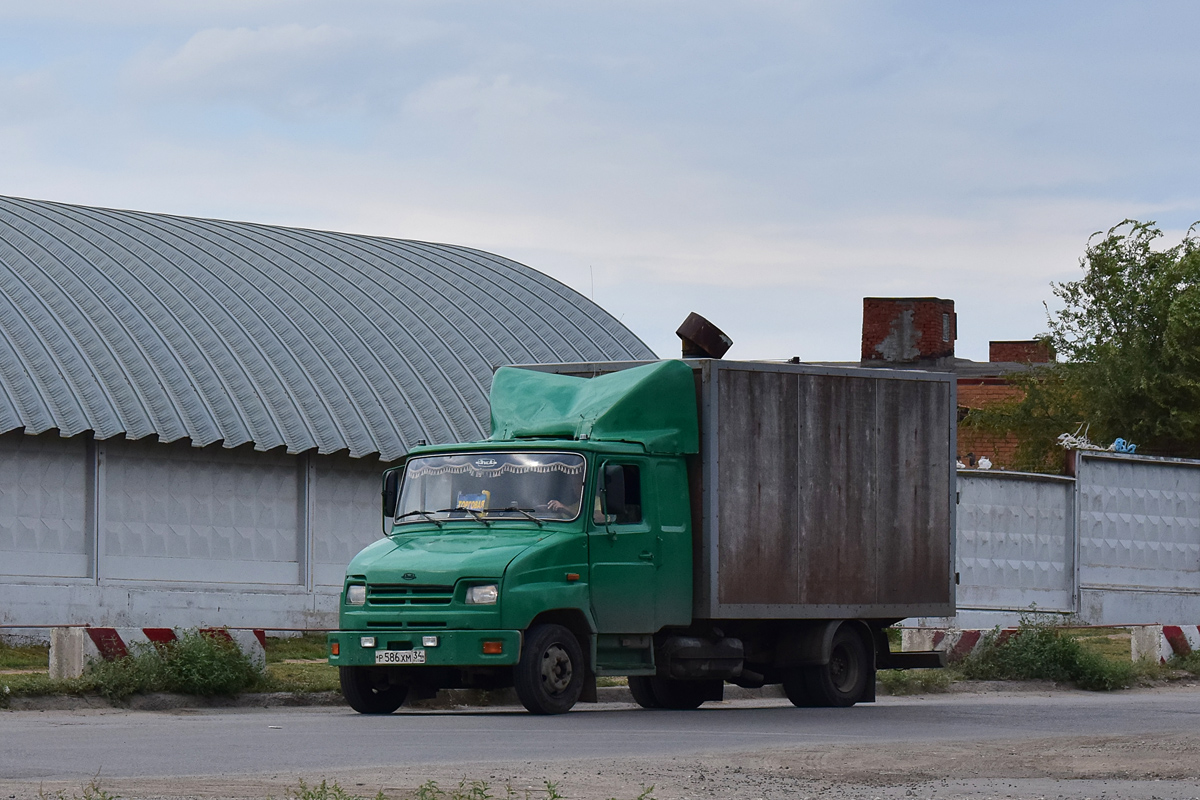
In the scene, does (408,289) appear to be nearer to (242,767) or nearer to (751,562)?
(751,562)

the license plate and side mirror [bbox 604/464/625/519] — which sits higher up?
side mirror [bbox 604/464/625/519]

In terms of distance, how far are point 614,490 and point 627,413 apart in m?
0.88

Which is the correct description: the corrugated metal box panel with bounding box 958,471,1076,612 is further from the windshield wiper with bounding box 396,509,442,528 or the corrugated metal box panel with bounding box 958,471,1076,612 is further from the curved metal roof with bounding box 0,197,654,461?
the windshield wiper with bounding box 396,509,442,528

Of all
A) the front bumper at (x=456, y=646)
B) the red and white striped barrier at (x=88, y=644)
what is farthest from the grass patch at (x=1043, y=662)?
the red and white striped barrier at (x=88, y=644)

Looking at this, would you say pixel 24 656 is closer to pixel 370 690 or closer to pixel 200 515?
pixel 200 515

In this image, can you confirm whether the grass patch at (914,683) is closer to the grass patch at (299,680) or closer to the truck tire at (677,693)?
the truck tire at (677,693)

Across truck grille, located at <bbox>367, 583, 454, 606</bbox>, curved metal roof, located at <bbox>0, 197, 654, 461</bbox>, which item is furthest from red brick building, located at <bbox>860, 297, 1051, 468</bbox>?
truck grille, located at <bbox>367, 583, 454, 606</bbox>

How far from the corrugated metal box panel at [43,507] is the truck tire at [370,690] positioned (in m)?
9.95

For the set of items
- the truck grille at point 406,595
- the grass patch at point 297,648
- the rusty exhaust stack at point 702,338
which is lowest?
the grass patch at point 297,648

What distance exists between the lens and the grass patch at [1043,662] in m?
21.7

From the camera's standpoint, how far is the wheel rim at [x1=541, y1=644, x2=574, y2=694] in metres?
15.6

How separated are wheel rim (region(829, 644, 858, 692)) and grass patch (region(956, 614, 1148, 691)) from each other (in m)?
4.14

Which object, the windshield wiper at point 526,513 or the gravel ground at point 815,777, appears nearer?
the gravel ground at point 815,777

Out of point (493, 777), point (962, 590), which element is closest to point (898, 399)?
point (493, 777)
